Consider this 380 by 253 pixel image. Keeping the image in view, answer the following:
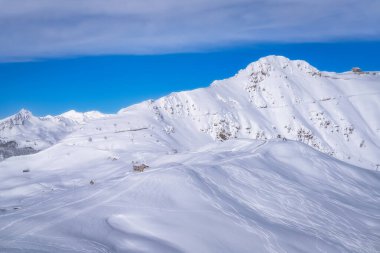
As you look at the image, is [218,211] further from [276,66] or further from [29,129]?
[29,129]

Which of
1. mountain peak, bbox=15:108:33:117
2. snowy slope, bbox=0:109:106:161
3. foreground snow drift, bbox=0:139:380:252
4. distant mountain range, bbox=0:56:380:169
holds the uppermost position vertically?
mountain peak, bbox=15:108:33:117

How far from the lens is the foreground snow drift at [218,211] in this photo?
11.2 m

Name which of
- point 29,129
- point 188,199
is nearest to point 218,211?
point 188,199

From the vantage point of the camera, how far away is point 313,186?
65.4 ft

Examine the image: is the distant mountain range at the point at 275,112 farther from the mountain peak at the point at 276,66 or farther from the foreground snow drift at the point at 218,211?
the foreground snow drift at the point at 218,211

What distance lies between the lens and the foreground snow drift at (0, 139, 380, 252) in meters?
11.2

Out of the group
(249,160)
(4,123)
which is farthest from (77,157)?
(4,123)

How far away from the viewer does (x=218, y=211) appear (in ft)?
46.0

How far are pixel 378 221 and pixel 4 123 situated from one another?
544 ft

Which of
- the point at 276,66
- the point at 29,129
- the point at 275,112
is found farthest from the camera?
the point at 29,129

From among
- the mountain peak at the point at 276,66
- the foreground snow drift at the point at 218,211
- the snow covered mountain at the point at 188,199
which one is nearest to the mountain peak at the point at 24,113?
the mountain peak at the point at 276,66

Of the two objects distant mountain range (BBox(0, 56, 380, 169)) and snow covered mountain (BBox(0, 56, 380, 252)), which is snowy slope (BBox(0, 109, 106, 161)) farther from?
snow covered mountain (BBox(0, 56, 380, 252))

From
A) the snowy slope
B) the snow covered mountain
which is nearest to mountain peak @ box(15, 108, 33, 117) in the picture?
the snowy slope

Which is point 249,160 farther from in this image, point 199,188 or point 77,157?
point 77,157
